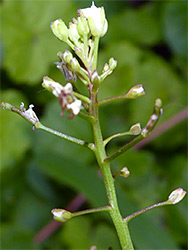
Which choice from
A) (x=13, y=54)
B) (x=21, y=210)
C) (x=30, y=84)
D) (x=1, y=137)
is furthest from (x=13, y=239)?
(x=13, y=54)

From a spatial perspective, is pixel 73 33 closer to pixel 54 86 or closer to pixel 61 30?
pixel 61 30

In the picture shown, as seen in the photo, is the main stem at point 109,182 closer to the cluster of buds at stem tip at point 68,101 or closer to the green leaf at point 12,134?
the cluster of buds at stem tip at point 68,101

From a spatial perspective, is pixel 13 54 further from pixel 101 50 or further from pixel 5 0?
pixel 101 50

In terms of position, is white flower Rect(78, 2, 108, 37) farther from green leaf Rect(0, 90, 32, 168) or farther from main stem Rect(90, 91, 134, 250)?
green leaf Rect(0, 90, 32, 168)

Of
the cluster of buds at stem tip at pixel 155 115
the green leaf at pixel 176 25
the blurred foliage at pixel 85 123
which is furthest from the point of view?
the green leaf at pixel 176 25

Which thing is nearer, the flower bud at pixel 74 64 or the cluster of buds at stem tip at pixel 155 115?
the cluster of buds at stem tip at pixel 155 115

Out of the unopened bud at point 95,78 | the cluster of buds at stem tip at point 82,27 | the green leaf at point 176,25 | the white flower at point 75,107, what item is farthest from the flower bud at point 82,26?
the green leaf at point 176,25

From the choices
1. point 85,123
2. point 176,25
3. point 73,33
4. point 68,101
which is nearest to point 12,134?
point 85,123

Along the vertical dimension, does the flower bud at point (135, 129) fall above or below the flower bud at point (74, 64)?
below

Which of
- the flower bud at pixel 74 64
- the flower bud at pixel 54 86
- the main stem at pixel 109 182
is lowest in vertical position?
the main stem at pixel 109 182
